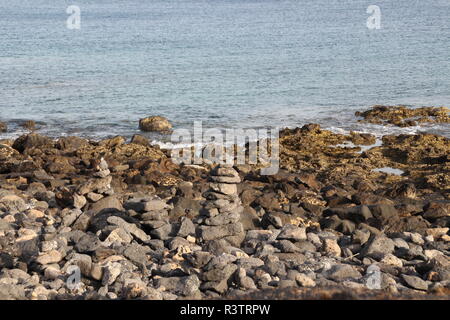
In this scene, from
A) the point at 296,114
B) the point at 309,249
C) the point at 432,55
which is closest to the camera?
the point at 309,249

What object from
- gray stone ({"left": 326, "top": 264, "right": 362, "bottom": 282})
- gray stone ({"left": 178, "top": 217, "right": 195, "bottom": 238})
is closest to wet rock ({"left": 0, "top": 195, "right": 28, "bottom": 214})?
gray stone ({"left": 178, "top": 217, "right": 195, "bottom": 238})

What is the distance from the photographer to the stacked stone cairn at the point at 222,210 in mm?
13883

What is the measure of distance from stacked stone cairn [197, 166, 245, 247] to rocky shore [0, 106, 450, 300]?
0.02 meters

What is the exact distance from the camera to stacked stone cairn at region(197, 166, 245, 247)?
13.9 m

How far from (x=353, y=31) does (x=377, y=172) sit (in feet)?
157

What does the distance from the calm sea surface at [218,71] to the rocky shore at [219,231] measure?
30.1ft

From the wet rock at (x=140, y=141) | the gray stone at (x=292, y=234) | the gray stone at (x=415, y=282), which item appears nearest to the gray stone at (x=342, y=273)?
the gray stone at (x=415, y=282)

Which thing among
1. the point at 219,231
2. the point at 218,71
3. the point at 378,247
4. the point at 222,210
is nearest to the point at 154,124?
the point at 218,71

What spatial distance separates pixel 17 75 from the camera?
1757 inches

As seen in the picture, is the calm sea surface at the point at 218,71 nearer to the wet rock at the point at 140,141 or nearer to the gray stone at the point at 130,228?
the wet rock at the point at 140,141

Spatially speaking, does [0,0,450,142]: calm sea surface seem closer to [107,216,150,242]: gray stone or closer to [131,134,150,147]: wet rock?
[131,134,150,147]: wet rock

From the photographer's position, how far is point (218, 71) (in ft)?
150
